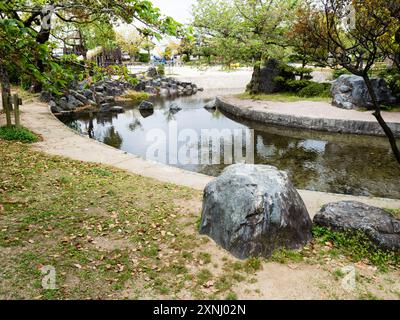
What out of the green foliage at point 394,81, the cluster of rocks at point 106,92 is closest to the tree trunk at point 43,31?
the cluster of rocks at point 106,92

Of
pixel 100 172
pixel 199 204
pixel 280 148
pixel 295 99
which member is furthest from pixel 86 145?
pixel 295 99

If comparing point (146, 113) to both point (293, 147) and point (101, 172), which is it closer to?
point (293, 147)

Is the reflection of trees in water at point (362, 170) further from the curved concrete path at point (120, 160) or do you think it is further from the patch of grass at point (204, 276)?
the patch of grass at point (204, 276)

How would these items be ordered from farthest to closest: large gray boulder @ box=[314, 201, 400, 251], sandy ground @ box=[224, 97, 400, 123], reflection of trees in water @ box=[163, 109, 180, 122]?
reflection of trees in water @ box=[163, 109, 180, 122] < sandy ground @ box=[224, 97, 400, 123] < large gray boulder @ box=[314, 201, 400, 251]

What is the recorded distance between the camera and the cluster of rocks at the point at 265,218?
529cm

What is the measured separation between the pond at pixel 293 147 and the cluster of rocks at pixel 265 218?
Answer: 4.65 meters

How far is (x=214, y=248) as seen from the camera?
18.4ft

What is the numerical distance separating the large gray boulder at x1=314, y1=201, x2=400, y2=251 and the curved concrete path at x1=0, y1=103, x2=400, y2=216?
1027mm

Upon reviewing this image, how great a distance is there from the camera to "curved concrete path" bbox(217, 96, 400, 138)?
16.8 metres

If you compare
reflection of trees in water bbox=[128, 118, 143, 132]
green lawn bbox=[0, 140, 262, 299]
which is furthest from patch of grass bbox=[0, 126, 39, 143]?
reflection of trees in water bbox=[128, 118, 143, 132]

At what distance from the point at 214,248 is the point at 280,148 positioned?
10321 millimetres

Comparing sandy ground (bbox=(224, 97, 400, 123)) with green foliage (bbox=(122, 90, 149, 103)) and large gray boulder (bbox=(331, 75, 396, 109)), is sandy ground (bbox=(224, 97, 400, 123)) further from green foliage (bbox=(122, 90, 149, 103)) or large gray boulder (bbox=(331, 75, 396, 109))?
green foliage (bbox=(122, 90, 149, 103))

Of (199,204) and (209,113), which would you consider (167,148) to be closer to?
(199,204)

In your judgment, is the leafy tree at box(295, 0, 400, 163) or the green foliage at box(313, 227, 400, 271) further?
the leafy tree at box(295, 0, 400, 163)
